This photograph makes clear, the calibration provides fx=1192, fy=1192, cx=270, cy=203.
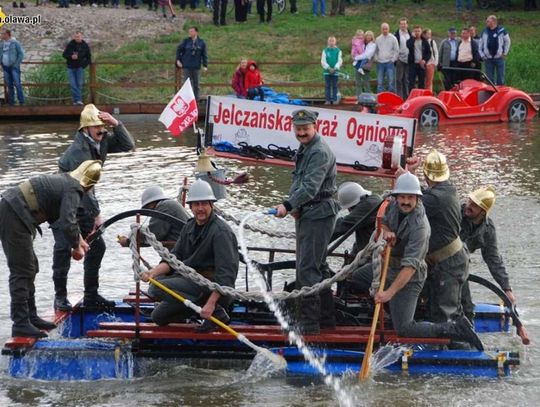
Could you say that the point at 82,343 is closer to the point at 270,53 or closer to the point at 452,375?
the point at 452,375

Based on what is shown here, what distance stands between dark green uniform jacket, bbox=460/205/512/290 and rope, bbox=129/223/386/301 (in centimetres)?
104

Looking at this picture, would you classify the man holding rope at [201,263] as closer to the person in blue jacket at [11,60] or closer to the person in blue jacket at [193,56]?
the person in blue jacket at [193,56]

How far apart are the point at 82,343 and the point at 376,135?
6731 mm

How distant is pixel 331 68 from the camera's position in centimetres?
2622

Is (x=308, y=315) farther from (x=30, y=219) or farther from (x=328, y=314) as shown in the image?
(x=30, y=219)

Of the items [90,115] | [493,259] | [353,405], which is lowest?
[353,405]

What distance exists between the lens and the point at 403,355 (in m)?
9.82

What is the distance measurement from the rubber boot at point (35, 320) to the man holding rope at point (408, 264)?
285cm

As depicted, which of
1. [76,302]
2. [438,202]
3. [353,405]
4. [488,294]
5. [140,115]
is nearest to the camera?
[353,405]

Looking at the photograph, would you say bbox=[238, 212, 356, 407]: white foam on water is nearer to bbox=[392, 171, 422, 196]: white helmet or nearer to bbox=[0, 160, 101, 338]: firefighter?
bbox=[392, 171, 422, 196]: white helmet

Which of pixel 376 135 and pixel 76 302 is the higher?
pixel 376 135

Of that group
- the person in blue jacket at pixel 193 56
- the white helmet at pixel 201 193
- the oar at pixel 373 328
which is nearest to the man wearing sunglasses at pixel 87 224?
the white helmet at pixel 201 193

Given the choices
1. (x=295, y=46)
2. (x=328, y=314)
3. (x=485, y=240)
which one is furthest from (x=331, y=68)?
(x=328, y=314)

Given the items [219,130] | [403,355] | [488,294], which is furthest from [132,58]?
[403,355]
